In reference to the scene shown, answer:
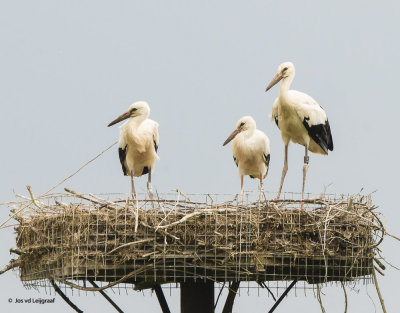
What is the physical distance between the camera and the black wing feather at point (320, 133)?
11.6 m

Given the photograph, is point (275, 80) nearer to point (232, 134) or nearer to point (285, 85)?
point (285, 85)

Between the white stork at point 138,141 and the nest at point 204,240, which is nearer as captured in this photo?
the nest at point 204,240

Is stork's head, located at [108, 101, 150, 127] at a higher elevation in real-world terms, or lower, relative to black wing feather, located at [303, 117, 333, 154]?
higher

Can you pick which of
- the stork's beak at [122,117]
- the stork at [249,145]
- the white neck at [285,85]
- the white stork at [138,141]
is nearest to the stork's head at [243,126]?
the stork at [249,145]

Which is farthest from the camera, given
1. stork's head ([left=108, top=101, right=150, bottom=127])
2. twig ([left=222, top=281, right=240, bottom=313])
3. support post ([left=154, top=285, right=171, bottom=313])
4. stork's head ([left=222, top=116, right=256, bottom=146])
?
stork's head ([left=222, top=116, right=256, bottom=146])

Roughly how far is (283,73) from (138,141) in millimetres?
1955

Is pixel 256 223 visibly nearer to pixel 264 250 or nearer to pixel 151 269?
pixel 264 250

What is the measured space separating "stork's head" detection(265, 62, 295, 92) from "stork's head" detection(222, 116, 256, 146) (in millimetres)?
705

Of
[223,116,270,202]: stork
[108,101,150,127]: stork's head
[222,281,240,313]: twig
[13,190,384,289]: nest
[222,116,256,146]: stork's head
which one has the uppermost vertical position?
[108,101,150,127]: stork's head

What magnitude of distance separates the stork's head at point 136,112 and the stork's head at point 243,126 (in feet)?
3.62

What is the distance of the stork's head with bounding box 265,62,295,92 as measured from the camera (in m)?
11.8

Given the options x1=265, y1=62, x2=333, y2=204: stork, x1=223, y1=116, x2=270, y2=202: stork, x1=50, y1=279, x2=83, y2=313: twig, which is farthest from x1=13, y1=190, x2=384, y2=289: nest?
x1=223, y1=116, x2=270, y2=202: stork

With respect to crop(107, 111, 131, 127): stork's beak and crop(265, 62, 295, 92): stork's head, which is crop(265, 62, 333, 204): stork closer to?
crop(265, 62, 295, 92): stork's head

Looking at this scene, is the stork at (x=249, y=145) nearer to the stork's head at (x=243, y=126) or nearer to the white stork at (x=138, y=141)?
the stork's head at (x=243, y=126)
